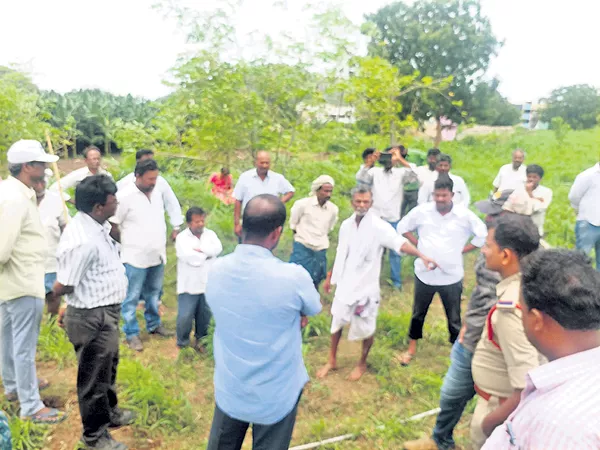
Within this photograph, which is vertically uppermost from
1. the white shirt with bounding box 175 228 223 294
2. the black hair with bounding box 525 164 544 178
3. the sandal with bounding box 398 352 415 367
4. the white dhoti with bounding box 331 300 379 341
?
the black hair with bounding box 525 164 544 178

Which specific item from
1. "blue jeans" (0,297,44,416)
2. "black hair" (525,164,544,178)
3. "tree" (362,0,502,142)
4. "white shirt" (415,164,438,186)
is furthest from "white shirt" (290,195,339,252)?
"tree" (362,0,502,142)

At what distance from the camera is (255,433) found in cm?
224

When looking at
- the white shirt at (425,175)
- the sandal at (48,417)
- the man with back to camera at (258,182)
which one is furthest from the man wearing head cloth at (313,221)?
the sandal at (48,417)

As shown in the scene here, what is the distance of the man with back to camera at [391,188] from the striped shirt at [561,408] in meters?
4.55

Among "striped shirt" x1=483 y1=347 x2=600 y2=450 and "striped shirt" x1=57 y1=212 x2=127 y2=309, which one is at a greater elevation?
"striped shirt" x1=483 y1=347 x2=600 y2=450

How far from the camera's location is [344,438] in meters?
3.27

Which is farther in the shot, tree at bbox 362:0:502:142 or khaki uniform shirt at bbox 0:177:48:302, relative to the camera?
tree at bbox 362:0:502:142

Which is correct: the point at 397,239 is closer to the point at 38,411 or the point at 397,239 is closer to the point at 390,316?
the point at 390,316

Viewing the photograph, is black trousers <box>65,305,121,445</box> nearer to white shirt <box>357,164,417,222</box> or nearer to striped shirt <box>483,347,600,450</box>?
striped shirt <box>483,347,600,450</box>

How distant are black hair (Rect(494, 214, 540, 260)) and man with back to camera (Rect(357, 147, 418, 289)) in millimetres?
3444

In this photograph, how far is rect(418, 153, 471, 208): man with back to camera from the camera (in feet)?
18.5

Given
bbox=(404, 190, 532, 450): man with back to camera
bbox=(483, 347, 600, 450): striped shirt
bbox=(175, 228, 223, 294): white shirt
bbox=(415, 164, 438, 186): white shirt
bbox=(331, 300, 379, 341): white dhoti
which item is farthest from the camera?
bbox=(415, 164, 438, 186): white shirt

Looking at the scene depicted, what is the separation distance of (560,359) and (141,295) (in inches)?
170

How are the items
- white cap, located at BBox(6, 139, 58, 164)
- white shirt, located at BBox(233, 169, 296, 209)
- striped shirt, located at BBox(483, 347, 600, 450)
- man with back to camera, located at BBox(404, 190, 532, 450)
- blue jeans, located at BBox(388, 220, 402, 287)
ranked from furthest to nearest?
blue jeans, located at BBox(388, 220, 402, 287) < white shirt, located at BBox(233, 169, 296, 209) < white cap, located at BBox(6, 139, 58, 164) < man with back to camera, located at BBox(404, 190, 532, 450) < striped shirt, located at BBox(483, 347, 600, 450)
